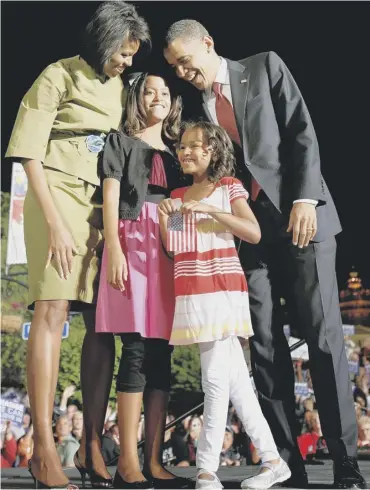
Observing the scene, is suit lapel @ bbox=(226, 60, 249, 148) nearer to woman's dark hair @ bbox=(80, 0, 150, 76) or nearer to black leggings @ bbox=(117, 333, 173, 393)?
woman's dark hair @ bbox=(80, 0, 150, 76)

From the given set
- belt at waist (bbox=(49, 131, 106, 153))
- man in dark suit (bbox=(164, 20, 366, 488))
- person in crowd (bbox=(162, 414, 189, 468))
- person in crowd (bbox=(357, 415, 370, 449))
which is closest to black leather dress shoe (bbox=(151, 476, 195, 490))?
man in dark suit (bbox=(164, 20, 366, 488))

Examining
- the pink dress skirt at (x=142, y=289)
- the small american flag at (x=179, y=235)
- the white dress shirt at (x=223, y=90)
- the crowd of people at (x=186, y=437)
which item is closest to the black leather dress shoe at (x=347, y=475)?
the pink dress skirt at (x=142, y=289)

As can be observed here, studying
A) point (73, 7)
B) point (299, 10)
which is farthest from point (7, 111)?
point (299, 10)

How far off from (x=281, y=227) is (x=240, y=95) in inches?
19.5

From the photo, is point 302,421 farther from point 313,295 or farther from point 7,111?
point 313,295

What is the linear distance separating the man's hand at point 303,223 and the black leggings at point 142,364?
1.91ft

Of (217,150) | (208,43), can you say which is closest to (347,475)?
(217,150)

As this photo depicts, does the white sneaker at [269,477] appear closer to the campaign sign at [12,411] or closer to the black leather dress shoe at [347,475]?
the black leather dress shoe at [347,475]

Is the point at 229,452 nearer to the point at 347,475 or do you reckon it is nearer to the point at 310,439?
the point at 310,439

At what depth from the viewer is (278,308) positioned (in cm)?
257

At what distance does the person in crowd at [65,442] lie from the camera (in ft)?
21.1

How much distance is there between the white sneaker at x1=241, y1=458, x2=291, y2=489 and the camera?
2.16 meters

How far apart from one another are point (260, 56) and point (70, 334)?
44.8 ft

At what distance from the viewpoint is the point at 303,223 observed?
2379 millimetres
